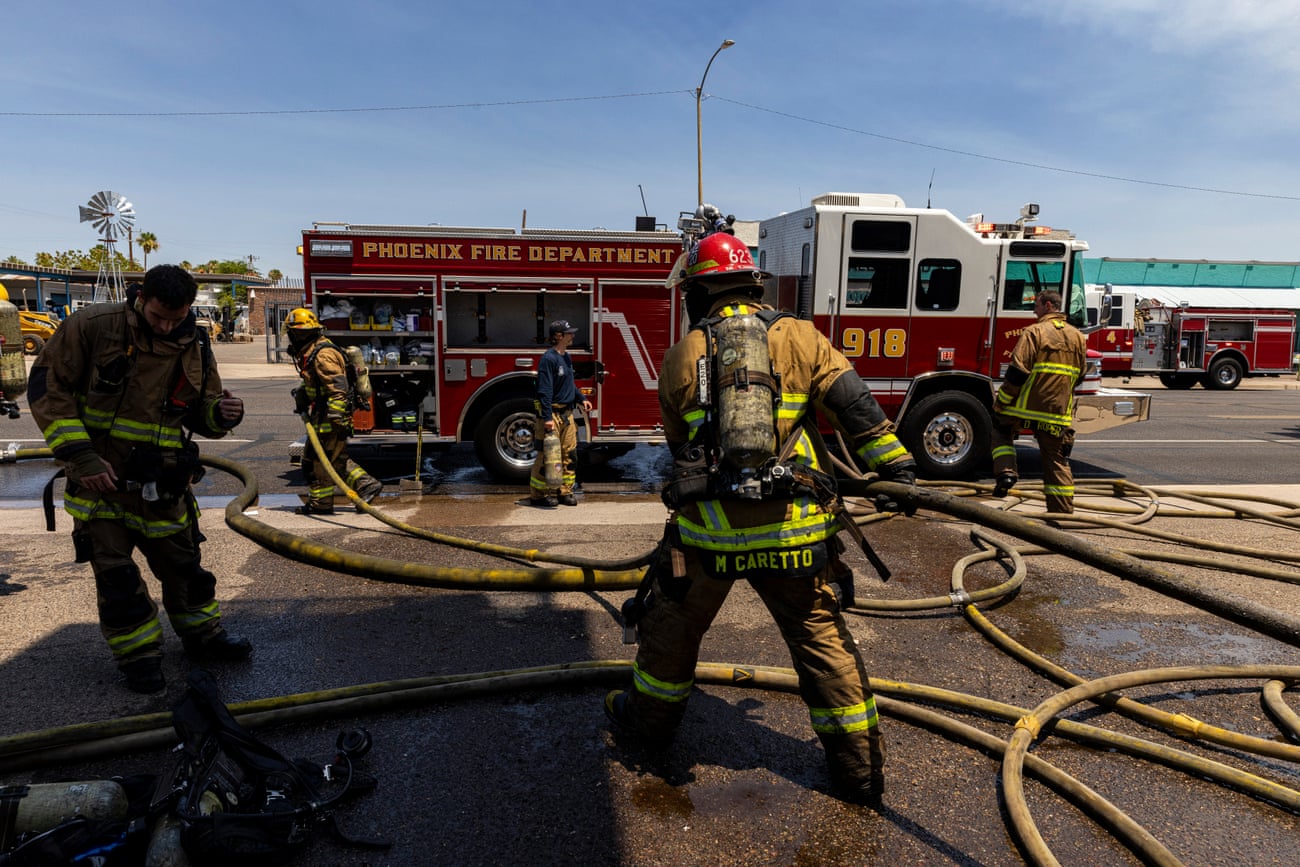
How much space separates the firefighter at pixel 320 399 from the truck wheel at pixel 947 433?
5610 millimetres

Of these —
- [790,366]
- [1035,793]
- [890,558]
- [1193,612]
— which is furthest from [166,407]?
[1193,612]

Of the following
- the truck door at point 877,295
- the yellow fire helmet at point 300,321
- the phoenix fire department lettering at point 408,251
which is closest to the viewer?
the yellow fire helmet at point 300,321

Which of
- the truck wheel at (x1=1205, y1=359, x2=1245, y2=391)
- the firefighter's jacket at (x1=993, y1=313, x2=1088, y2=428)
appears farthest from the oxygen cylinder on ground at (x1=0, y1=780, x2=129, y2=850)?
the truck wheel at (x1=1205, y1=359, x2=1245, y2=391)

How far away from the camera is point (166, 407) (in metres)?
3.94

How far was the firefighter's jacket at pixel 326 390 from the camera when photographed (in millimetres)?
6930

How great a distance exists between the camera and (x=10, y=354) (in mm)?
6145

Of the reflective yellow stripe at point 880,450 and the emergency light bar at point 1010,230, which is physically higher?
the emergency light bar at point 1010,230

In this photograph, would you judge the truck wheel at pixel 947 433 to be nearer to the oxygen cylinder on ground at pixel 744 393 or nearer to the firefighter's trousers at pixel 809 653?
the firefighter's trousers at pixel 809 653

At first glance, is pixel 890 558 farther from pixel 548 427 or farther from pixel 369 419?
pixel 369 419

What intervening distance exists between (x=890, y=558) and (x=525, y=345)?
4.94m

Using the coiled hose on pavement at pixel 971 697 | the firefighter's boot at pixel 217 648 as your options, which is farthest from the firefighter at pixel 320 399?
the firefighter's boot at pixel 217 648

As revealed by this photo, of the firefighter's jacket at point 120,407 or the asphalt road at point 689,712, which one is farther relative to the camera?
the firefighter's jacket at point 120,407

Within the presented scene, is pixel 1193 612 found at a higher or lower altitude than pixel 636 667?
lower

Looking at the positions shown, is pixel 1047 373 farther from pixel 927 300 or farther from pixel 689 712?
pixel 689 712
